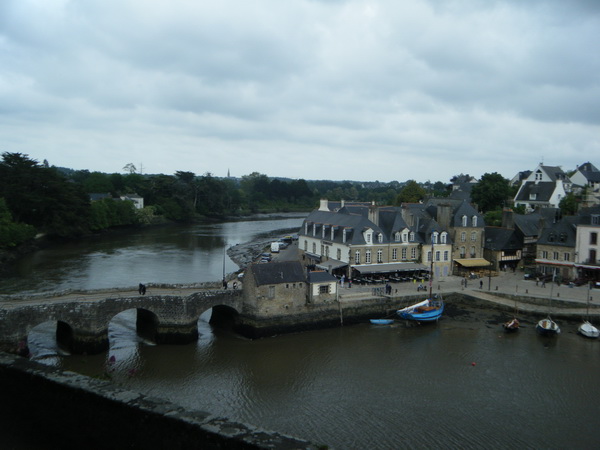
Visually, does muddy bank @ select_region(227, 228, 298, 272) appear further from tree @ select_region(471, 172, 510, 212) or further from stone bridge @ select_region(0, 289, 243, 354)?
tree @ select_region(471, 172, 510, 212)

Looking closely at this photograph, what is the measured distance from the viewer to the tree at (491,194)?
2142 inches

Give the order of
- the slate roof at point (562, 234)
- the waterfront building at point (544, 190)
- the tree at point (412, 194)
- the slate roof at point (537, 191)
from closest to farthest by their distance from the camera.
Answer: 1. the slate roof at point (562, 234)
2. the waterfront building at point (544, 190)
3. the slate roof at point (537, 191)
4. the tree at point (412, 194)

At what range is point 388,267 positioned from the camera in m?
33.3

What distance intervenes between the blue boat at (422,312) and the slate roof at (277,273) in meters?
6.43

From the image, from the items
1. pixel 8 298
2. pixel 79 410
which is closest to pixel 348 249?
pixel 8 298

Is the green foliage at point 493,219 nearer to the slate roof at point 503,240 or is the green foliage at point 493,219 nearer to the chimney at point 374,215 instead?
the slate roof at point 503,240

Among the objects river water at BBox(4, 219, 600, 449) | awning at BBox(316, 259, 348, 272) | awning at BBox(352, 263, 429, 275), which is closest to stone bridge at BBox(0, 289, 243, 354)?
river water at BBox(4, 219, 600, 449)

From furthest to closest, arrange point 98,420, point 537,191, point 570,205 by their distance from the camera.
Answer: point 537,191
point 570,205
point 98,420

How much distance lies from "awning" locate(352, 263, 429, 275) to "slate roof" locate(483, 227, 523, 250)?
7.14 meters

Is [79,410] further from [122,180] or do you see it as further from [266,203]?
[266,203]

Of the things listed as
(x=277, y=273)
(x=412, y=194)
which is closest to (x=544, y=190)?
(x=412, y=194)

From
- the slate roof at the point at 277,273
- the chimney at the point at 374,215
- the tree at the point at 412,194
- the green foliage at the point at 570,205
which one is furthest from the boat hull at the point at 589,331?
the tree at the point at 412,194

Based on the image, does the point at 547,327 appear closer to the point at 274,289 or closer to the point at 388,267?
the point at 388,267

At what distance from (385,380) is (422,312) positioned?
27.3 ft
